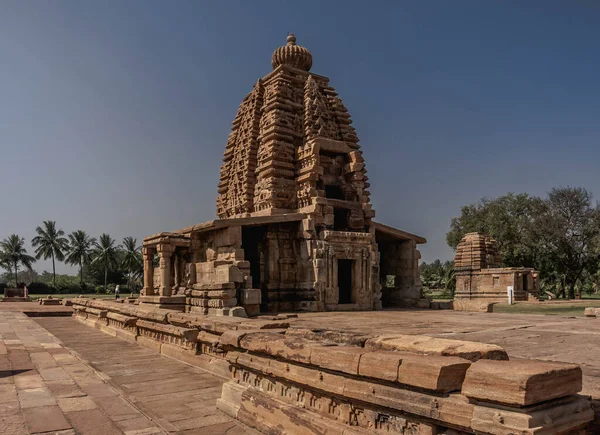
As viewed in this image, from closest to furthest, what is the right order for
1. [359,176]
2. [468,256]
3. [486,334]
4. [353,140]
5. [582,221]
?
[486,334] < [359,176] < [353,140] < [468,256] < [582,221]

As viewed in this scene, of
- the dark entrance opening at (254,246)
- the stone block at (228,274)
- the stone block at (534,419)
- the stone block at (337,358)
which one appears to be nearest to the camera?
the stone block at (534,419)

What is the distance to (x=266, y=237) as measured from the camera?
50.1 ft

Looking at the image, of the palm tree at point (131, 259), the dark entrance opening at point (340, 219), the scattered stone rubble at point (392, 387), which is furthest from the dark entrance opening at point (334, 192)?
the palm tree at point (131, 259)

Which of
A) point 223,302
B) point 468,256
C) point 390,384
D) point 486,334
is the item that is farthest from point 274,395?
point 468,256

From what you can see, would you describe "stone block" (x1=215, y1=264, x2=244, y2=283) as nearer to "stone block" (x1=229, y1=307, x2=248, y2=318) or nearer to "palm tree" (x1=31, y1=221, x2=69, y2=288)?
"stone block" (x1=229, y1=307, x2=248, y2=318)

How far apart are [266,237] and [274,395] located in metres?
10.9

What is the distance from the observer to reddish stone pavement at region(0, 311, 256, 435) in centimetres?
423

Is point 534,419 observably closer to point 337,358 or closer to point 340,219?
point 337,358

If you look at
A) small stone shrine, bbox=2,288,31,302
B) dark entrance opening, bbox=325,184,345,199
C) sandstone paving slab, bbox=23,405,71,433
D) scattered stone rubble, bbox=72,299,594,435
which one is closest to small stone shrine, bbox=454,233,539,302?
dark entrance opening, bbox=325,184,345,199

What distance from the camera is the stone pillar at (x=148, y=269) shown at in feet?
59.6

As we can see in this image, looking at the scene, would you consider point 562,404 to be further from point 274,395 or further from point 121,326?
point 121,326

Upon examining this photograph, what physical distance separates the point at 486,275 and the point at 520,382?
99.2 feet

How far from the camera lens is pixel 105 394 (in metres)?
5.34

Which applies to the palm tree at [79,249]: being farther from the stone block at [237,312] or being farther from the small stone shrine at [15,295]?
the stone block at [237,312]
